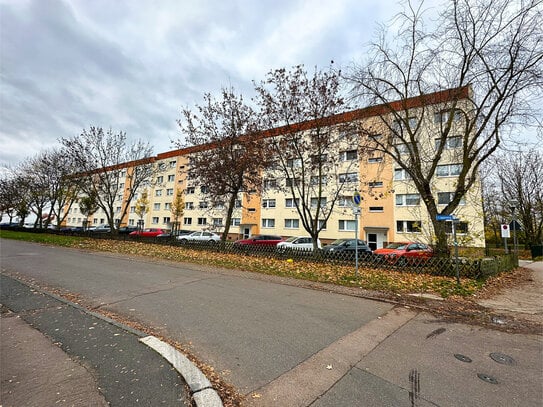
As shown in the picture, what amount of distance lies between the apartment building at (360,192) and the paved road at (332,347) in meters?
5.64

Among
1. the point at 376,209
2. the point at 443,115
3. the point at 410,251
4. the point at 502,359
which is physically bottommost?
the point at 502,359

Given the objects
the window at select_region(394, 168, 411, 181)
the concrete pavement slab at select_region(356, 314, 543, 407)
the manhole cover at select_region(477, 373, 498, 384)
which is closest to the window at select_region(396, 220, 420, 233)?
the window at select_region(394, 168, 411, 181)

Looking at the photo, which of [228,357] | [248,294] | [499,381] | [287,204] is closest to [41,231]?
[287,204]

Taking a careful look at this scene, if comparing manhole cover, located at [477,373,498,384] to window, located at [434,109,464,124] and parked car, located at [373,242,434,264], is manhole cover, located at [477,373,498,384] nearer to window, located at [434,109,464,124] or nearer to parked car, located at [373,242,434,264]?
parked car, located at [373,242,434,264]

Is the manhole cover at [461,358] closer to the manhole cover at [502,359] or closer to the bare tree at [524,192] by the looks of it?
the manhole cover at [502,359]

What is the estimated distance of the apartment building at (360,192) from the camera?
13.3 metres

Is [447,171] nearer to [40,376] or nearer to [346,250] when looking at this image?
[346,250]

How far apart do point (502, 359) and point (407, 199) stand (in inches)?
1087

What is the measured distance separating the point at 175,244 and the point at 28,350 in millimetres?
16706

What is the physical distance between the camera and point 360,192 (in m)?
22.1

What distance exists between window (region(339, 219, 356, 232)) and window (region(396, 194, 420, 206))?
210 inches

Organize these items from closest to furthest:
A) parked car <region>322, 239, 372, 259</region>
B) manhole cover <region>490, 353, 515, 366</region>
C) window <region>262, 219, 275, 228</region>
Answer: manhole cover <region>490, 353, 515, 366</region> < parked car <region>322, 239, 372, 259</region> < window <region>262, 219, 275, 228</region>

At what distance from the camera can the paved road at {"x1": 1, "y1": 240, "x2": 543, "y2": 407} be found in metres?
2.83

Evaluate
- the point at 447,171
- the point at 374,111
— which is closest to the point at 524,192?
the point at 447,171
